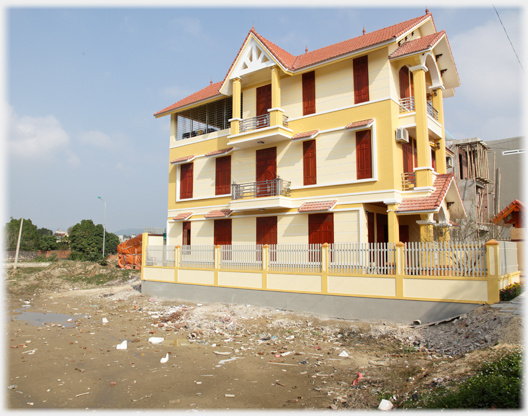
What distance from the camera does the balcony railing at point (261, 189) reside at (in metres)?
15.4

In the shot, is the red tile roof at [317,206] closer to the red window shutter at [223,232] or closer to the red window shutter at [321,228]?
the red window shutter at [321,228]

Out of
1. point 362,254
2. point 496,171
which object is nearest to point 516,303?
point 362,254

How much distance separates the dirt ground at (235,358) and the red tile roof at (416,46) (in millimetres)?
8762

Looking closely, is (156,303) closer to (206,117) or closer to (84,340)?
(84,340)

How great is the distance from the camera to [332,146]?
14.6 metres

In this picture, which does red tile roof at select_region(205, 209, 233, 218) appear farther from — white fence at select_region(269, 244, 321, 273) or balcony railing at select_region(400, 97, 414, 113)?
balcony railing at select_region(400, 97, 414, 113)

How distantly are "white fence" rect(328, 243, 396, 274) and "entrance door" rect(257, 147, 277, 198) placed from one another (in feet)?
15.1

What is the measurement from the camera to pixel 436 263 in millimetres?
10242

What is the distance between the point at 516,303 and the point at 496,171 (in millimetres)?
20855

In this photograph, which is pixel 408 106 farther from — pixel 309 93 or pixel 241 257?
pixel 241 257

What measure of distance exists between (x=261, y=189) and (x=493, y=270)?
931 centimetres

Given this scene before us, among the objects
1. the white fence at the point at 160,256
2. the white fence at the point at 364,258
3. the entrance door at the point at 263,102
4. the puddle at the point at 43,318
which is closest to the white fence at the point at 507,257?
the white fence at the point at 364,258

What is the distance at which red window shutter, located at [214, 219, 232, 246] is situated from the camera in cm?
1744

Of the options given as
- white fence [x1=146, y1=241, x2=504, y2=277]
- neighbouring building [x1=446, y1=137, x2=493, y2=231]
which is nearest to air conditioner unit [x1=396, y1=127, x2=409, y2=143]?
white fence [x1=146, y1=241, x2=504, y2=277]
